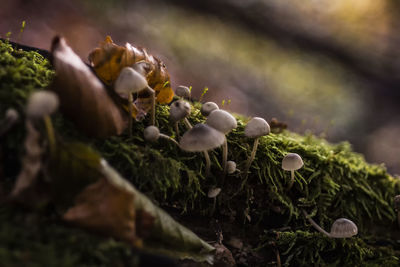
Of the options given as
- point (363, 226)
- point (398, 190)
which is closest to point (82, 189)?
point (363, 226)

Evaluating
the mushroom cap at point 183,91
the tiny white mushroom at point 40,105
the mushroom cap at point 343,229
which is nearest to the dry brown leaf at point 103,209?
the tiny white mushroom at point 40,105

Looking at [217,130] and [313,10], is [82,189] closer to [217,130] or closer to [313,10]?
[217,130]

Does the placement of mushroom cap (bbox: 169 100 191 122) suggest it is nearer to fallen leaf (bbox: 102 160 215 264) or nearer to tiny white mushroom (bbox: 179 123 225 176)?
tiny white mushroom (bbox: 179 123 225 176)

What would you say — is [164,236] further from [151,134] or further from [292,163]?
[292,163]

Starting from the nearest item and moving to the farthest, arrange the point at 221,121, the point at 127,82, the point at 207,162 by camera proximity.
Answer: the point at 127,82
the point at 221,121
the point at 207,162

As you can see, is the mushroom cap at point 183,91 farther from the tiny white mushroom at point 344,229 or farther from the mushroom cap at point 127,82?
the tiny white mushroom at point 344,229

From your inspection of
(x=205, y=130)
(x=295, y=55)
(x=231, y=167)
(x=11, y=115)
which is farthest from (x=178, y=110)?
(x=295, y=55)

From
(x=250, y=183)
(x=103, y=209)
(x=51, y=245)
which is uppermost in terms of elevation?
(x=250, y=183)
